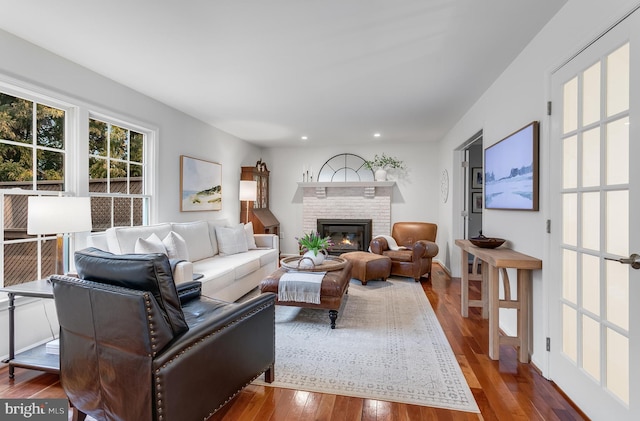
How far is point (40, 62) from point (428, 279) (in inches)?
200

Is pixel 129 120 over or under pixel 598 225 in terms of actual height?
over

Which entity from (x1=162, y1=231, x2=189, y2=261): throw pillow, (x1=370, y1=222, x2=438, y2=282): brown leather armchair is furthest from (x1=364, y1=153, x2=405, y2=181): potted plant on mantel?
(x1=162, y1=231, x2=189, y2=261): throw pillow

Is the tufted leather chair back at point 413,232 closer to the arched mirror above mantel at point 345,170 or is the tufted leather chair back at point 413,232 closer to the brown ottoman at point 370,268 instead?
the brown ottoman at point 370,268

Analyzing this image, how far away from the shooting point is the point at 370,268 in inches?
176

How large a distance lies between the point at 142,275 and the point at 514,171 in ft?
8.98

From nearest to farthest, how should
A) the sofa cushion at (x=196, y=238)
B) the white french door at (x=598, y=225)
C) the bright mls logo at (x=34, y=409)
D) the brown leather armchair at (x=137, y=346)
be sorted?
the brown leather armchair at (x=137, y=346)
the white french door at (x=598, y=225)
the bright mls logo at (x=34, y=409)
the sofa cushion at (x=196, y=238)

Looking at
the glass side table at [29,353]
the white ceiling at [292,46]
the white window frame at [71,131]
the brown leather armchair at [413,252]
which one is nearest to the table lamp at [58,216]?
the glass side table at [29,353]

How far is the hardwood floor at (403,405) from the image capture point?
1.76 metres

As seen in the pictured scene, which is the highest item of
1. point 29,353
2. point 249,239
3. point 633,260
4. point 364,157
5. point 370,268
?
point 364,157

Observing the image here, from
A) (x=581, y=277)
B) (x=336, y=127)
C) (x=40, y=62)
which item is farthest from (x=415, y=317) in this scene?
(x=40, y=62)

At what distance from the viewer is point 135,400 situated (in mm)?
1360

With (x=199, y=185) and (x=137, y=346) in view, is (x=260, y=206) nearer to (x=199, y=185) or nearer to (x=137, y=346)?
(x=199, y=185)

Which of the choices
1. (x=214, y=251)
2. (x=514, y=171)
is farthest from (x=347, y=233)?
(x=514, y=171)

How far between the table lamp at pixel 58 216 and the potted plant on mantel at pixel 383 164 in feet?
16.2
